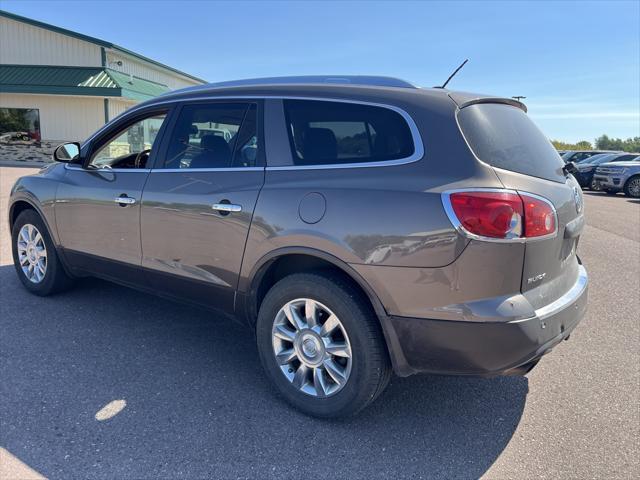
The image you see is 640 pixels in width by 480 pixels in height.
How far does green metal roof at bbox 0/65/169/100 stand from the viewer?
2248 centimetres

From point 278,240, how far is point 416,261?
0.84m

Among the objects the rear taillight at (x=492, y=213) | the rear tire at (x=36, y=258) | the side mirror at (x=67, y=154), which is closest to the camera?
the rear taillight at (x=492, y=213)

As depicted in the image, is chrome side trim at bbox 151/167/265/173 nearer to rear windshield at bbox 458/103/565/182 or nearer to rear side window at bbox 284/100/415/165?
rear side window at bbox 284/100/415/165

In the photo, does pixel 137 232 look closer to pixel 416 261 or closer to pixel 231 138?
pixel 231 138

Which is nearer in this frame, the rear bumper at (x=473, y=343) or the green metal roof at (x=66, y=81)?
the rear bumper at (x=473, y=343)

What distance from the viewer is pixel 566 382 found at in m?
3.57

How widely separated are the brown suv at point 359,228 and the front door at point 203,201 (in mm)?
12

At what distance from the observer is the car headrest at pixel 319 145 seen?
9.85ft

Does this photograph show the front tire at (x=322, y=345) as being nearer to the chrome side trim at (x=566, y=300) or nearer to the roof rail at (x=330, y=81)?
the chrome side trim at (x=566, y=300)

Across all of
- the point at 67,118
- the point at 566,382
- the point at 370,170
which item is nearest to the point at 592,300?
the point at 566,382

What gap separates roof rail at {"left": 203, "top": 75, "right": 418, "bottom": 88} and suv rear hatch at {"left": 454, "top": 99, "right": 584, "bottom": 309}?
0.49m

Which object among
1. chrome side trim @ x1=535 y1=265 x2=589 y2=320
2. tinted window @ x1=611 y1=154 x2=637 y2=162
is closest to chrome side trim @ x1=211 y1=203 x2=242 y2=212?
chrome side trim @ x1=535 y1=265 x2=589 y2=320

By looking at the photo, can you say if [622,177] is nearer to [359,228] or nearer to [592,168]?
[592,168]

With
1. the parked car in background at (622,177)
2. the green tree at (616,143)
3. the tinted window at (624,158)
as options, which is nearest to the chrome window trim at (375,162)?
the parked car in background at (622,177)
